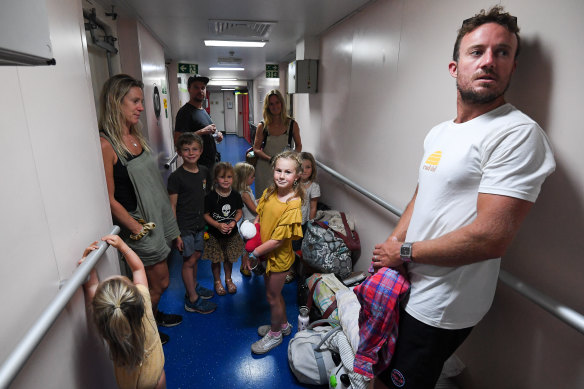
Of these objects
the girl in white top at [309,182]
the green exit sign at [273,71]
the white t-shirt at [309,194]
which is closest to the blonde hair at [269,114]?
the girl in white top at [309,182]

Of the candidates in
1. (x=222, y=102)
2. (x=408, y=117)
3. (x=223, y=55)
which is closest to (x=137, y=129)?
(x=408, y=117)

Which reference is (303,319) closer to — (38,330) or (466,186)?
(466,186)

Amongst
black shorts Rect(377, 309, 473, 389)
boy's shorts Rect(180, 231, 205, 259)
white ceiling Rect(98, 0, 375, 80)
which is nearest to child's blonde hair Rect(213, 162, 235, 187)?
boy's shorts Rect(180, 231, 205, 259)

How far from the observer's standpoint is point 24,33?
0.55m

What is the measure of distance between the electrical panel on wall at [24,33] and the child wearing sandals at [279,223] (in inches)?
57.3

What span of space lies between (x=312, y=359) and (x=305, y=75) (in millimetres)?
3467

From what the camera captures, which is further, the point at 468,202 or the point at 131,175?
the point at 131,175

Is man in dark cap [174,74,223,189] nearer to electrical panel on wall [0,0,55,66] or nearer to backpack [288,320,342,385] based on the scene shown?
backpack [288,320,342,385]

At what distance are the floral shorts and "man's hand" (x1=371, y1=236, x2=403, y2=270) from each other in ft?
5.46

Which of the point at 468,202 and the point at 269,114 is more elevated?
the point at 269,114

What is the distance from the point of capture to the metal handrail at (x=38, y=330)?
2.37 feet

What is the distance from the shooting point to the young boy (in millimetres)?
2434

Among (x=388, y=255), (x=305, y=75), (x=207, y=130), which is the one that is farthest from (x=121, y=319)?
(x=305, y=75)

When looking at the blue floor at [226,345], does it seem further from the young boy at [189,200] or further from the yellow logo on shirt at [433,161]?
the yellow logo on shirt at [433,161]
